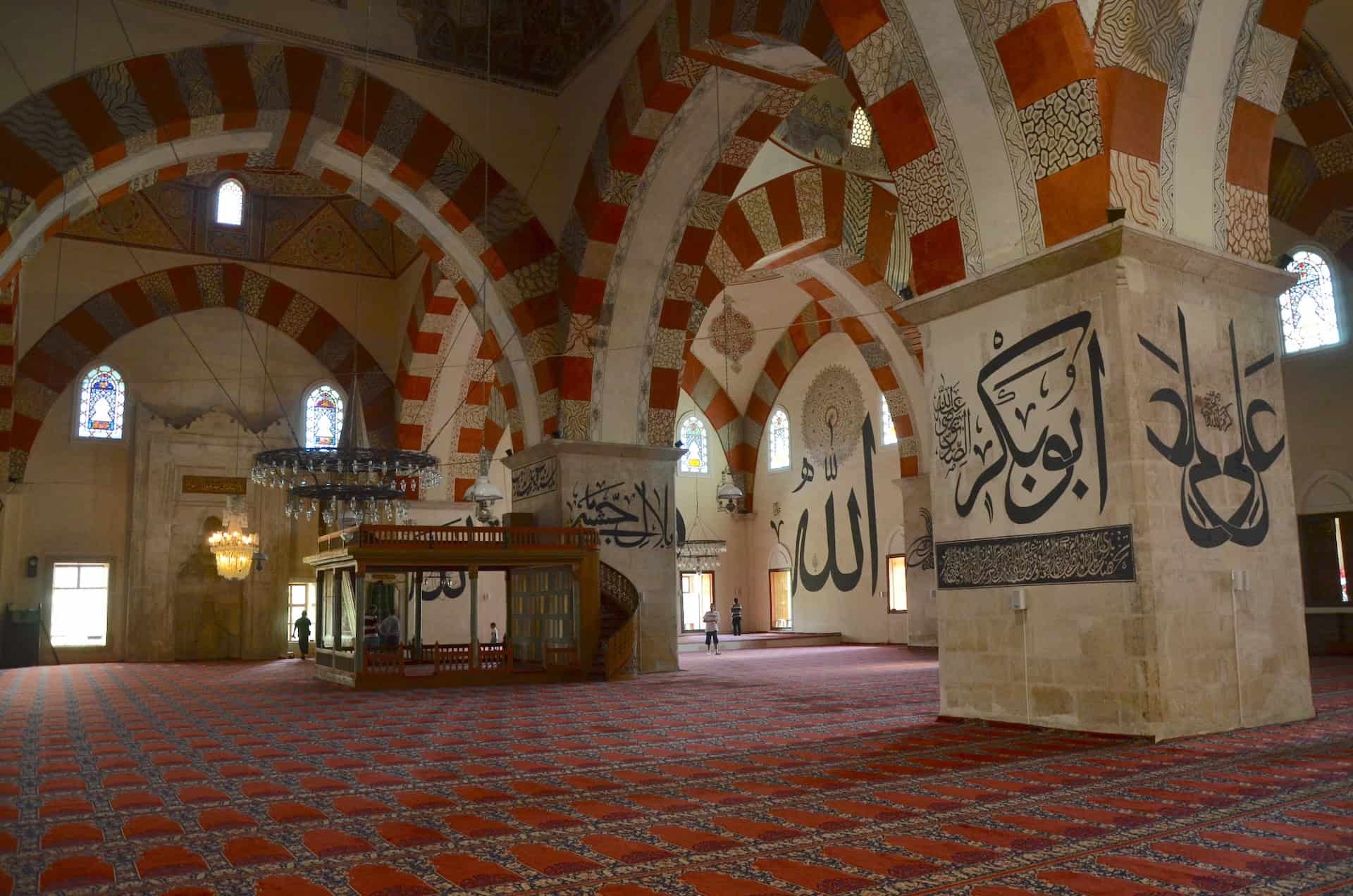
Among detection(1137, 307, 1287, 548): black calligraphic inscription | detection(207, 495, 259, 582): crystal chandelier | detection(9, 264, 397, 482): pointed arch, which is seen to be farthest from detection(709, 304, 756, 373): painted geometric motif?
detection(1137, 307, 1287, 548): black calligraphic inscription

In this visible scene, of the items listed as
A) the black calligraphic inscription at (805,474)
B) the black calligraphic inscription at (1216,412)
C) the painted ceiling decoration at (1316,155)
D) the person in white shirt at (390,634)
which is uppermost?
the painted ceiling decoration at (1316,155)

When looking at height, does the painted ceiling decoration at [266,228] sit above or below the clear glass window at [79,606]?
above

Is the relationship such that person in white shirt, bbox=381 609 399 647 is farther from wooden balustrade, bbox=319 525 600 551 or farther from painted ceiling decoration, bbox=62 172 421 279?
painted ceiling decoration, bbox=62 172 421 279

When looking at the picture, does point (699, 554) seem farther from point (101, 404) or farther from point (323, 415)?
point (101, 404)

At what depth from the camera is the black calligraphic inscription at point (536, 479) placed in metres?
10.5

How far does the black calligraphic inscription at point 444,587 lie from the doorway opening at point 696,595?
4698 millimetres

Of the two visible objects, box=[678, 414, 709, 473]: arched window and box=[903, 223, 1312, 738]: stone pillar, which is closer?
box=[903, 223, 1312, 738]: stone pillar

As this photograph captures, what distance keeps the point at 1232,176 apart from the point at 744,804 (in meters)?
4.40

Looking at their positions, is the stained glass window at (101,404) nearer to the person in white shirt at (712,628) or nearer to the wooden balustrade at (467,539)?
the wooden balustrade at (467,539)

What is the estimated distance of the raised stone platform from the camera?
53.1ft

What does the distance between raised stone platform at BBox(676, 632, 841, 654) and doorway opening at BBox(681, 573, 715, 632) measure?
61.0 inches

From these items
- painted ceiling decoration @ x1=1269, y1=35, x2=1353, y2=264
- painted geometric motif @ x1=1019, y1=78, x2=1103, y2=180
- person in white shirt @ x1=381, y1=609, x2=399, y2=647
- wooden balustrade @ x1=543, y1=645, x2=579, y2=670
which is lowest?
wooden balustrade @ x1=543, y1=645, x2=579, y2=670

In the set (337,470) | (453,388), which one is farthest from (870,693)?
(453,388)

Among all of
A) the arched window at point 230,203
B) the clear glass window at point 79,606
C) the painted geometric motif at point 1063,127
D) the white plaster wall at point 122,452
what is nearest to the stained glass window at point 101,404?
the white plaster wall at point 122,452
